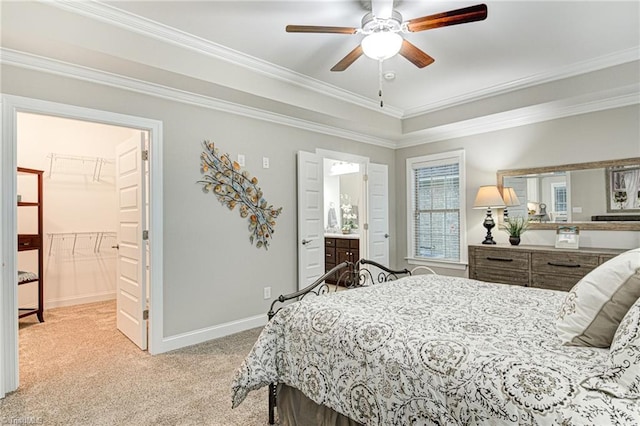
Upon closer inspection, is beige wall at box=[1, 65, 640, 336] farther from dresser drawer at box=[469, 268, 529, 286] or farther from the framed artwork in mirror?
dresser drawer at box=[469, 268, 529, 286]

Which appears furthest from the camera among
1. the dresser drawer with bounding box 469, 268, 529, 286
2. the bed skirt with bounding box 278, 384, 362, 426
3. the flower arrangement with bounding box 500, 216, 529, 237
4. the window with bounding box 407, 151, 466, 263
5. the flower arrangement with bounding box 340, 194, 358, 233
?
the flower arrangement with bounding box 340, 194, 358, 233

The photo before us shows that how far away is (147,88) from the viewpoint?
9.98ft

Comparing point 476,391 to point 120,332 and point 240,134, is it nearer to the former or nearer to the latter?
point 240,134

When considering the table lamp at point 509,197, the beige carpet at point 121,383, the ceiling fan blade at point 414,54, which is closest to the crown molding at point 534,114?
the table lamp at point 509,197

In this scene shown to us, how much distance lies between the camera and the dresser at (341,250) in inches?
232

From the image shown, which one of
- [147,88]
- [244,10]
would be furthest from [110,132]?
[244,10]

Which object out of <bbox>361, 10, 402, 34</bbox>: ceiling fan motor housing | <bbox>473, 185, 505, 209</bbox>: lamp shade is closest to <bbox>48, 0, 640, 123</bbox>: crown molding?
<bbox>473, 185, 505, 209</bbox>: lamp shade

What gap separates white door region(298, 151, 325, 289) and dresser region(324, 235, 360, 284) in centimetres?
160

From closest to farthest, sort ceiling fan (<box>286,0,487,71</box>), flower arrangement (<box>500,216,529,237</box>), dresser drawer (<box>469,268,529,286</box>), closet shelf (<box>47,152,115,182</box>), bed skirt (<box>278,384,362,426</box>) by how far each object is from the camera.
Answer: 1. bed skirt (<box>278,384,362,426</box>)
2. ceiling fan (<box>286,0,487,71</box>)
3. dresser drawer (<box>469,268,529,286</box>)
4. flower arrangement (<box>500,216,529,237</box>)
5. closet shelf (<box>47,152,115,182</box>)

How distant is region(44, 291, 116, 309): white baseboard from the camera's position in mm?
4796

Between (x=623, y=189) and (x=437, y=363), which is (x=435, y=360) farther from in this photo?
(x=623, y=189)

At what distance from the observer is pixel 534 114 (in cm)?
397

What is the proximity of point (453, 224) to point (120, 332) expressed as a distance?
4.18 metres

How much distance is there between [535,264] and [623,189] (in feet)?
3.61
